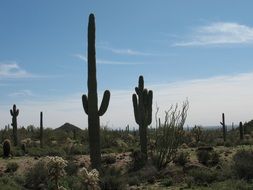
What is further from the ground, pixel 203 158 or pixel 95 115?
pixel 95 115

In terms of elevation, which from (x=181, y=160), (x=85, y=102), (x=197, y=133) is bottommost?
(x=181, y=160)

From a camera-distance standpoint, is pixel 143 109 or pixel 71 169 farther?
pixel 143 109

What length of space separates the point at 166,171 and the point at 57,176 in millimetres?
13334

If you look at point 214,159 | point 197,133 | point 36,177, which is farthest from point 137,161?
point 197,133

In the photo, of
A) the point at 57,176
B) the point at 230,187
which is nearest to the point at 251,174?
the point at 230,187

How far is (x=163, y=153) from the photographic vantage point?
86.1 ft

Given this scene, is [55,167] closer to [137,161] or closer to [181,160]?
[137,161]

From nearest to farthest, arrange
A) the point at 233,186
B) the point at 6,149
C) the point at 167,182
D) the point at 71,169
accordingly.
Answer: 1. the point at 233,186
2. the point at 167,182
3. the point at 71,169
4. the point at 6,149

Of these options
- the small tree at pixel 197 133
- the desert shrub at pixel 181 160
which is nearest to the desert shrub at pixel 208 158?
the desert shrub at pixel 181 160

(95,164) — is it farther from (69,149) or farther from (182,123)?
(69,149)

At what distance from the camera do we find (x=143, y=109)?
2645cm

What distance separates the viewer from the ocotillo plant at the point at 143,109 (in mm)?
26344

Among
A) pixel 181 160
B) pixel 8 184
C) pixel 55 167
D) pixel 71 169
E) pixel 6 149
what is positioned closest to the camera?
pixel 55 167

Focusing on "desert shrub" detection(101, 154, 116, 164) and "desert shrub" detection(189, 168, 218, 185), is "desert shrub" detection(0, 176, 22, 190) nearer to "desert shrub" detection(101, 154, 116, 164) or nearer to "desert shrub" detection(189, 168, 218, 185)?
"desert shrub" detection(189, 168, 218, 185)
